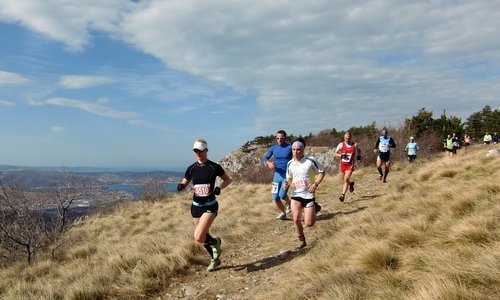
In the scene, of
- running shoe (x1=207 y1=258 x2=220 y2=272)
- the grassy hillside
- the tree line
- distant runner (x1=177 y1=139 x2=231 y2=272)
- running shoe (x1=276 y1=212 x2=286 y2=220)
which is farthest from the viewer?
the tree line

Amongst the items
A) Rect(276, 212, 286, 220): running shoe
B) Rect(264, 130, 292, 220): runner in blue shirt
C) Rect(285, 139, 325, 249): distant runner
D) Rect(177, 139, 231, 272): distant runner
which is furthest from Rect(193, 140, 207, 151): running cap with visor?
Rect(276, 212, 286, 220): running shoe

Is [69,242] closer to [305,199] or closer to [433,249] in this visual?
[305,199]

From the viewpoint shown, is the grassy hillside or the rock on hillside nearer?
the grassy hillside

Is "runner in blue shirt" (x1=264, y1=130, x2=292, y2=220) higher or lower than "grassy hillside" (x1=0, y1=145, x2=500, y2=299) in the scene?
higher

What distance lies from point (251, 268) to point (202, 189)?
1.61 meters

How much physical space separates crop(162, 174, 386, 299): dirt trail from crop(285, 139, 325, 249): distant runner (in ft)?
1.69

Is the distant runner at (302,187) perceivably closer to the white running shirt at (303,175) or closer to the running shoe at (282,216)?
the white running shirt at (303,175)

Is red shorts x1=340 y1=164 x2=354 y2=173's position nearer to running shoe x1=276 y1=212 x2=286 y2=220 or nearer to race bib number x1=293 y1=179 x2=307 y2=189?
running shoe x1=276 y1=212 x2=286 y2=220

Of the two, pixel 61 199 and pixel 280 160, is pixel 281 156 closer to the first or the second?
pixel 280 160

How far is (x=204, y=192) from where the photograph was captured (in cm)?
593

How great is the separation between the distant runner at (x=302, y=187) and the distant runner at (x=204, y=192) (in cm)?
135

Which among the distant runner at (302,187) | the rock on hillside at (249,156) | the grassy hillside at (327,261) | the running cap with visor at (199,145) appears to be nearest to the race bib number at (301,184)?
the distant runner at (302,187)

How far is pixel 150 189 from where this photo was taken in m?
23.9

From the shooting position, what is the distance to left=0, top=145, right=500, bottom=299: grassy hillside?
3764 millimetres
